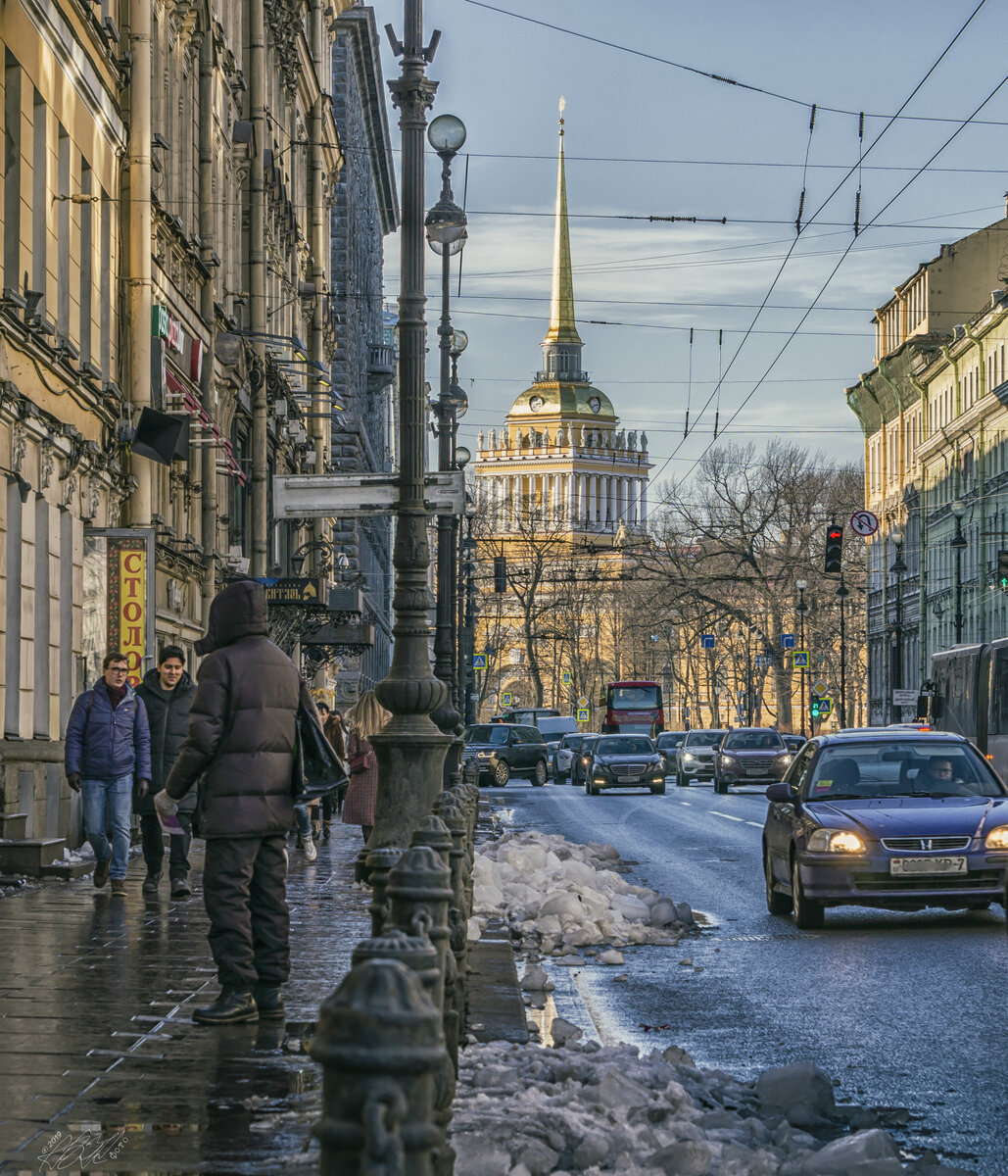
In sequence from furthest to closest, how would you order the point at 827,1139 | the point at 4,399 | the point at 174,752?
the point at 4,399 < the point at 174,752 < the point at 827,1139

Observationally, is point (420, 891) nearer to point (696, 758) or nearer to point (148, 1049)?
point (148, 1049)

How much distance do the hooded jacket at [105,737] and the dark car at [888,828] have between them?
4769 millimetres

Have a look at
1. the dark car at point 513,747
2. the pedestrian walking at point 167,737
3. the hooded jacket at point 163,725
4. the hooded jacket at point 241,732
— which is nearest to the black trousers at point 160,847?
the pedestrian walking at point 167,737

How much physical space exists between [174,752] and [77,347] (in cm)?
762

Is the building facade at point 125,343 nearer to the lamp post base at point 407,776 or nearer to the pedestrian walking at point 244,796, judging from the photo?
the lamp post base at point 407,776

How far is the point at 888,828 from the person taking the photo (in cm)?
1430

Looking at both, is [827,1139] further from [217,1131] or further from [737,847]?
[737,847]

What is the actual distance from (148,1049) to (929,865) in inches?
299

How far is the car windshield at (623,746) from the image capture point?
50.8 meters

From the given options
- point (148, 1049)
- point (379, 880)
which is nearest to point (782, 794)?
point (148, 1049)

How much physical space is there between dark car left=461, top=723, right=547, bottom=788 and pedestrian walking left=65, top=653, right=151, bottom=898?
43472mm

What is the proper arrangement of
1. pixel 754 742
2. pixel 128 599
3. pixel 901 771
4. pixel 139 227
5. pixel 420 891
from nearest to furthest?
pixel 420 891 → pixel 901 771 → pixel 128 599 → pixel 139 227 → pixel 754 742

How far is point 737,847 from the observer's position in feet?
81.0

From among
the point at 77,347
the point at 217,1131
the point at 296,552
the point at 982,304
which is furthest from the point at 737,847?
the point at 982,304
